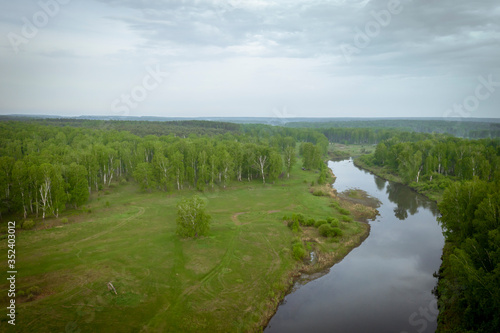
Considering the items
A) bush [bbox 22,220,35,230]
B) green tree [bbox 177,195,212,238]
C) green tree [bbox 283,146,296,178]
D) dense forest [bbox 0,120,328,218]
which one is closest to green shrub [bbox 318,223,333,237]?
green tree [bbox 177,195,212,238]

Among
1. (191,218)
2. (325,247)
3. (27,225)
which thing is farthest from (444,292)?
(27,225)

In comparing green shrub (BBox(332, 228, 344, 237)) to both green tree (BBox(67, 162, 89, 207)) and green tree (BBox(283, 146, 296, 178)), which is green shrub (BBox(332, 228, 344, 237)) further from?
green tree (BBox(67, 162, 89, 207))

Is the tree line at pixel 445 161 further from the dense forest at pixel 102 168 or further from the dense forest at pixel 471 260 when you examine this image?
the dense forest at pixel 471 260

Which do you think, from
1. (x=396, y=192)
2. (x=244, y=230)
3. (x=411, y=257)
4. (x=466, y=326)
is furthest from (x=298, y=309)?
(x=396, y=192)

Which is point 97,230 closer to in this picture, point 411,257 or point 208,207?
point 208,207

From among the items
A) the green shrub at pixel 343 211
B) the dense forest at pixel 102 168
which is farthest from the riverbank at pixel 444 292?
the dense forest at pixel 102 168

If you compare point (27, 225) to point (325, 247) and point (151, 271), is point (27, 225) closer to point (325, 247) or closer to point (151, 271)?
point (151, 271)
